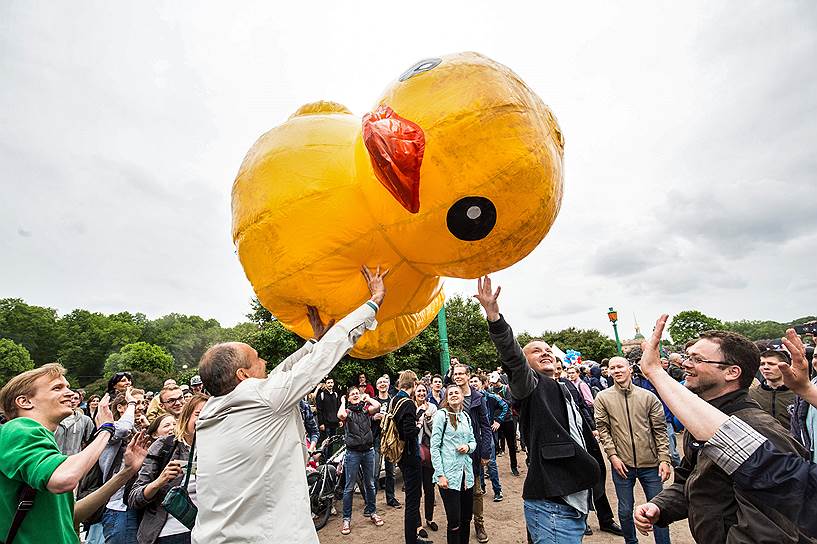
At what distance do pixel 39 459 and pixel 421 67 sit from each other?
254 centimetres

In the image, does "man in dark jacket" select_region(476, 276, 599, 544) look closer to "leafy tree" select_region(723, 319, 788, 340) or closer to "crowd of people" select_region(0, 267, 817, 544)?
"crowd of people" select_region(0, 267, 817, 544)

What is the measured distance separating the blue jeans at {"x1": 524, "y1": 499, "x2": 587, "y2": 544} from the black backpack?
394 cm

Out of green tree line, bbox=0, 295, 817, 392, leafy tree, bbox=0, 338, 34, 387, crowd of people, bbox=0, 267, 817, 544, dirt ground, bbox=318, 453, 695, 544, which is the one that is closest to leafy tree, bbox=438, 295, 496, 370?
green tree line, bbox=0, 295, 817, 392

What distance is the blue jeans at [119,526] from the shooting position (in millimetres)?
3498

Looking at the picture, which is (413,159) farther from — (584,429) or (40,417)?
(584,429)

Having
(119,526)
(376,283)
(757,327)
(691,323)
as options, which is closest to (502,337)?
(376,283)

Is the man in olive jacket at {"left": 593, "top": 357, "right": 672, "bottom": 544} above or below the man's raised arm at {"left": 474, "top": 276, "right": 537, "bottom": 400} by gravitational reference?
below

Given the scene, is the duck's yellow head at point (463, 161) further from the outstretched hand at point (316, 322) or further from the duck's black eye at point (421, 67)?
the outstretched hand at point (316, 322)

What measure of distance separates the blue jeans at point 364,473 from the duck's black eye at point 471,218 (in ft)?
17.6

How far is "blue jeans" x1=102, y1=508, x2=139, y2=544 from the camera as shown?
3498 millimetres

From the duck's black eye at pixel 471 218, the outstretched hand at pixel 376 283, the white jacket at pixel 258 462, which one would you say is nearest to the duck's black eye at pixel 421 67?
the duck's black eye at pixel 471 218

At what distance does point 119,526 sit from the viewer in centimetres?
367

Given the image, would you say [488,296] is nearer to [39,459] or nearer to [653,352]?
[653,352]

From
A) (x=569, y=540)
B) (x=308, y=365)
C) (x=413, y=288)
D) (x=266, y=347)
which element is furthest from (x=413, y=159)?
(x=266, y=347)
